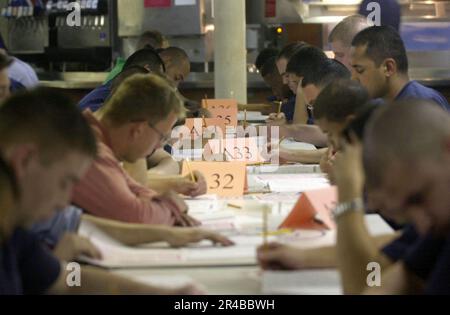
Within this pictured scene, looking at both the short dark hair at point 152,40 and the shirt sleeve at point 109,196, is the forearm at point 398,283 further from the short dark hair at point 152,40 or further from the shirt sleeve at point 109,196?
the short dark hair at point 152,40

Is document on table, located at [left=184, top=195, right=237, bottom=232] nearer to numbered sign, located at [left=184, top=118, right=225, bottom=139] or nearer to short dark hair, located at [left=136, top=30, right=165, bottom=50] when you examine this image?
numbered sign, located at [left=184, top=118, right=225, bottom=139]

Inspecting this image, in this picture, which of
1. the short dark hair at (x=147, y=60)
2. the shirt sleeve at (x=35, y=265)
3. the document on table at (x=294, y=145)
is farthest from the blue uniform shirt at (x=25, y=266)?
the short dark hair at (x=147, y=60)

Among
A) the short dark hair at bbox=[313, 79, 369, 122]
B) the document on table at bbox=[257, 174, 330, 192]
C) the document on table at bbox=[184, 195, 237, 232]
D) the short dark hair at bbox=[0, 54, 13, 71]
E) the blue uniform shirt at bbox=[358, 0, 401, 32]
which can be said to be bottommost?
the document on table at bbox=[257, 174, 330, 192]

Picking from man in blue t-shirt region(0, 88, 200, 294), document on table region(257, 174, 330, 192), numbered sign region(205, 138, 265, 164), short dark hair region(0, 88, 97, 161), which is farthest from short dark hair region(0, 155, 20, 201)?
numbered sign region(205, 138, 265, 164)

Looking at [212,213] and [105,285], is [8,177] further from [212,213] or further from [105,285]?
[212,213]

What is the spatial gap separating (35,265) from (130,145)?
1153mm

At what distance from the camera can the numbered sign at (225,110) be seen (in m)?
6.12

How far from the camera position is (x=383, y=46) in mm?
4484

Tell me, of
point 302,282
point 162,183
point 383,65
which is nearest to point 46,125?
point 302,282

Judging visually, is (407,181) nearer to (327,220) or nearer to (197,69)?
(327,220)

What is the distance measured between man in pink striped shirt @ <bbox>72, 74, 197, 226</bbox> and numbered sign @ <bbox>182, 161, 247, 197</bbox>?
2.23 ft

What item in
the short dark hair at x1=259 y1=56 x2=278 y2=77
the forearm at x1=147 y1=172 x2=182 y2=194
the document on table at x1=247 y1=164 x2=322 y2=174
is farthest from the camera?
the short dark hair at x1=259 y1=56 x2=278 y2=77

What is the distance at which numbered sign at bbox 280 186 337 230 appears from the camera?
3.03 metres
